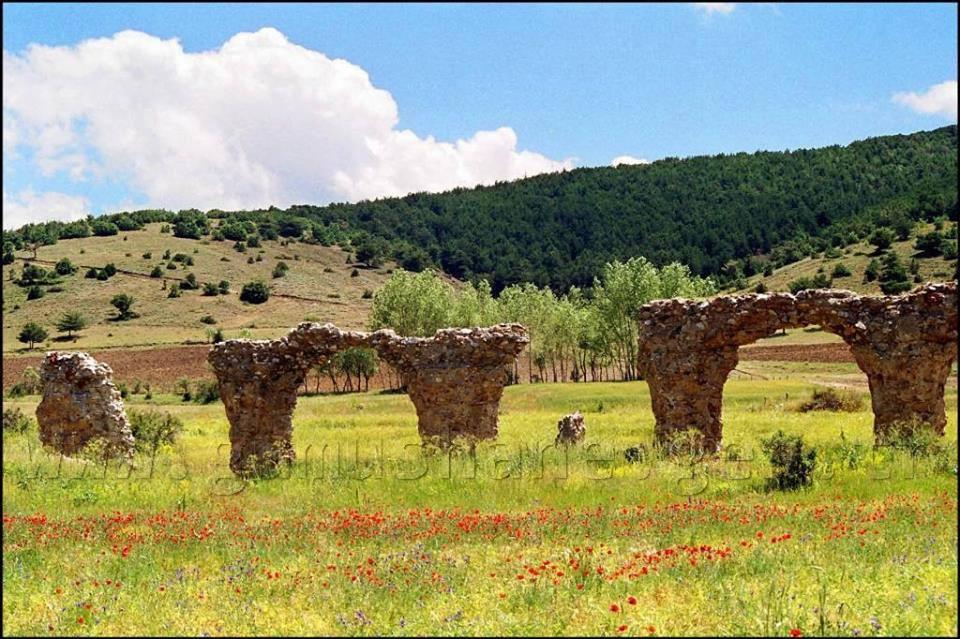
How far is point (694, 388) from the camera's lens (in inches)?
827

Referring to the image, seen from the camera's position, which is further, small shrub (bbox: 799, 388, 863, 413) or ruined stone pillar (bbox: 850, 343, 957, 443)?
small shrub (bbox: 799, 388, 863, 413)

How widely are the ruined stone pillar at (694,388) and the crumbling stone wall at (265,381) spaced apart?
8824 millimetres

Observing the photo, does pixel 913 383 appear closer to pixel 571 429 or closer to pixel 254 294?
pixel 571 429

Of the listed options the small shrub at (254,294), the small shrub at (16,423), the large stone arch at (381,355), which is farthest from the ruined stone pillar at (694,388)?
the small shrub at (254,294)

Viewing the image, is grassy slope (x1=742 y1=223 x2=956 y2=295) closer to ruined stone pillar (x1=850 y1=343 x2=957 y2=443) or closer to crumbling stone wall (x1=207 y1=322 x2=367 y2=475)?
ruined stone pillar (x1=850 y1=343 x2=957 y2=443)

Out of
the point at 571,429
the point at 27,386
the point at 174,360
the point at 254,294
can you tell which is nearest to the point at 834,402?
the point at 571,429

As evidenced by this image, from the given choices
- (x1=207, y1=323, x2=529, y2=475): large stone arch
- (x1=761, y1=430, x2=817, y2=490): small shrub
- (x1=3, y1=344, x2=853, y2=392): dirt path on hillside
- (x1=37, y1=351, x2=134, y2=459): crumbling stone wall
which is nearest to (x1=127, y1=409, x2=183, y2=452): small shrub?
(x1=37, y1=351, x2=134, y2=459): crumbling stone wall

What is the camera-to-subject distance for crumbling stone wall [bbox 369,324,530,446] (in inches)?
836

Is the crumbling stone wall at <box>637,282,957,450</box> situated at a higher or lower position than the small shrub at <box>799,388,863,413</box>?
higher

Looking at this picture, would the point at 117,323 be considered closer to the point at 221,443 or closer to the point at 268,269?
the point at 268,269

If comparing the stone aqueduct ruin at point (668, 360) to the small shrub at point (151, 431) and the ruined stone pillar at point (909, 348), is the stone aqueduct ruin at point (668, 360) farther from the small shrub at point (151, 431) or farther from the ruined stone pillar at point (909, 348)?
the small shrub at point (151, 431)

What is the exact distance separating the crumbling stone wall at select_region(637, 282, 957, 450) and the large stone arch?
4.00 meters

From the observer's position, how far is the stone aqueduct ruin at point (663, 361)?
754 inches

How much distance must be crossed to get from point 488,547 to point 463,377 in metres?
10.4
